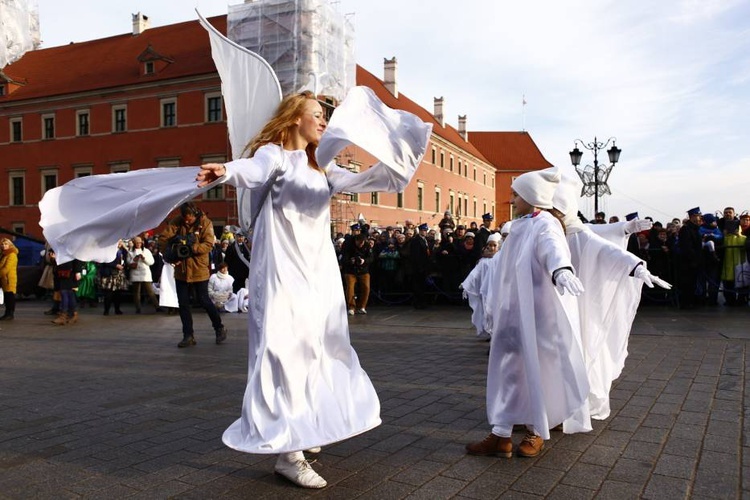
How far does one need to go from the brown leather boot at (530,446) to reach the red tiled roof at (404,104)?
44010mm

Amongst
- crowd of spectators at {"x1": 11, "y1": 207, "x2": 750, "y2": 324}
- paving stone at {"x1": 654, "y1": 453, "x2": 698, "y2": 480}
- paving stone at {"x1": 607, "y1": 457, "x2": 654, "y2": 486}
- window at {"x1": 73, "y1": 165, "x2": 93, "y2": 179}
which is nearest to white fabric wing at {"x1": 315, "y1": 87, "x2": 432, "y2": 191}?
paving stone at {"x1": 607, "y1": 457, "x2": 654, "y2": 486}

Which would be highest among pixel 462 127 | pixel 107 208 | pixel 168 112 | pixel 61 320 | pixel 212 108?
pixel 462 127

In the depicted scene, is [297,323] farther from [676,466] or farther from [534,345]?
[676,466]

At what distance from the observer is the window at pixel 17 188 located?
47.9m

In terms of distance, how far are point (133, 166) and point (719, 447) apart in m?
44.6

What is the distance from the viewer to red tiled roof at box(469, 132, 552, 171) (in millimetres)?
86375

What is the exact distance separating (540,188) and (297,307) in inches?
78.3

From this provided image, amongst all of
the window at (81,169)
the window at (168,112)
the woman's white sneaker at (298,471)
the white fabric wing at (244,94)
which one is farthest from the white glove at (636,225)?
the window at (81,169)

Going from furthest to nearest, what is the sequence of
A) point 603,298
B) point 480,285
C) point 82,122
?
point 82,122
point 480,285
point 603,298

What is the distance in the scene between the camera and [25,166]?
48031 millimetres

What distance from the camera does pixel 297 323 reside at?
12.3 feet

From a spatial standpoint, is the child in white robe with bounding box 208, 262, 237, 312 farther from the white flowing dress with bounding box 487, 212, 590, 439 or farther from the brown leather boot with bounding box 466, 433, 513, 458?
the brown leather boot with bounding box 466, 433, 513, 458

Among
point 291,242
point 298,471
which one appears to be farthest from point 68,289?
point 298,471

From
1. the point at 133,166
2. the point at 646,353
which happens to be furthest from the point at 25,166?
the point at 646,353
